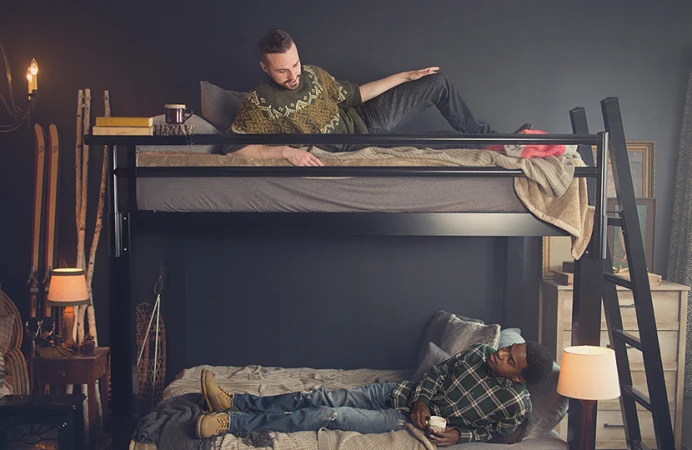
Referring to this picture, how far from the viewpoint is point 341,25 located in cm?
454

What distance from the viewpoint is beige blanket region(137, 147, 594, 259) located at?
3.17m

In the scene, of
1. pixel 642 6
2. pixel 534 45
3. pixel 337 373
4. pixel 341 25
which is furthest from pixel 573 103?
pixel 337 373

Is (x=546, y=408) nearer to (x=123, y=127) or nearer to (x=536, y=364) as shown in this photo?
(x=536, y=364)

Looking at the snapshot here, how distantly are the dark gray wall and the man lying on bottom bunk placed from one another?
1351mm

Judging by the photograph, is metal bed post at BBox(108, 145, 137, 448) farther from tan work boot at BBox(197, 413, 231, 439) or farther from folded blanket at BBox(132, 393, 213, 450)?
tan work boot at BBox(197, 413, 231, 439)

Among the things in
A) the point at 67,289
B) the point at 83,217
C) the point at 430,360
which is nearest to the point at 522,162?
the point at 430,360

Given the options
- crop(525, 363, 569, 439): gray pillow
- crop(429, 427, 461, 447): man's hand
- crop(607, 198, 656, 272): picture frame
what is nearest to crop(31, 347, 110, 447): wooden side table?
crop(429, 427, 461, 447): man's hand

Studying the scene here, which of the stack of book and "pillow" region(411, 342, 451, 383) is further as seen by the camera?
"pillow" region(411, 342, 451, 383)

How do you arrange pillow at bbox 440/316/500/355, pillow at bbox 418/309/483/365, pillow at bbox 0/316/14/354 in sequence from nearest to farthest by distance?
1. pillow at bbox 440/316/500/355
2. pillow at bbox 0/316/14/354
3. pillow at bbox 418/309/483/365

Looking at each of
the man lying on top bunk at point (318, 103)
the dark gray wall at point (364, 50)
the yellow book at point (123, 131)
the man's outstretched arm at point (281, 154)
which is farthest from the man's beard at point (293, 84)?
the dark gray wall at point (364, 50)

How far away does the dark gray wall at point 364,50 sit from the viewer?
4.54 meters

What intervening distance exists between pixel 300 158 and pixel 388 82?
790mm

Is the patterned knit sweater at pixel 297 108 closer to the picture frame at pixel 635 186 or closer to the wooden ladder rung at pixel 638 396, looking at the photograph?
the picture frame at pixel 635 186

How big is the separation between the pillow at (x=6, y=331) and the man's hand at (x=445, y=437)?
2.38 m
